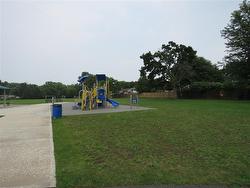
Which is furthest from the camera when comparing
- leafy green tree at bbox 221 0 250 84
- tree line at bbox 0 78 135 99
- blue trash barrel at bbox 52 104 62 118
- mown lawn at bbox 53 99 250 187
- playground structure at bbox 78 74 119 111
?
tree line at bbox 0 78 135 99

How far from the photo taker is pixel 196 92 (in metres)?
42.0

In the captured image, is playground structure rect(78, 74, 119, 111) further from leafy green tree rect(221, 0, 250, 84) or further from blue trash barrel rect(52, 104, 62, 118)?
leafy green tree rect(221, 0, 250, 84)

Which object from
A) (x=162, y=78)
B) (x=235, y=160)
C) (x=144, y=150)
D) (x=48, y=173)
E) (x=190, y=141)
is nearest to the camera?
(x=48, y=173)

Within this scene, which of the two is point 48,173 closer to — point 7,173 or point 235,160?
point 7,173

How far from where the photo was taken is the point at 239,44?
93.3 ft

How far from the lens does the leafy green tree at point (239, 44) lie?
92.3 ft

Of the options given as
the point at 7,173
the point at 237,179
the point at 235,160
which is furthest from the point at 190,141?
the point at 7,173

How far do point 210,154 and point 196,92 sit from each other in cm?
3852

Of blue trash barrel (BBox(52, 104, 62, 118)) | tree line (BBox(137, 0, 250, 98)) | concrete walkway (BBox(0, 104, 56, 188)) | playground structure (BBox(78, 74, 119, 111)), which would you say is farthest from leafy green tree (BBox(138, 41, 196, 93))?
concrete walkway (BBox(0, 104, 56, 188))

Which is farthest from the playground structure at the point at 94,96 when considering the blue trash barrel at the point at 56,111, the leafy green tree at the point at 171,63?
the leafy green tree at the point at 171,63

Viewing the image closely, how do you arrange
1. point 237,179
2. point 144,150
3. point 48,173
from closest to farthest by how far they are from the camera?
point 237,179 < point 48,173 < point 144,150

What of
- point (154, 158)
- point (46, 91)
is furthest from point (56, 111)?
point (46, 91)

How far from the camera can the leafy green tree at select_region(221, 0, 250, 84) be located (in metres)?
28.1

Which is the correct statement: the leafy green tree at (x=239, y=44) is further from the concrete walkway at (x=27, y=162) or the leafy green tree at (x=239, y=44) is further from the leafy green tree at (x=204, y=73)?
the concrete walkway at (x=27, y=162)
